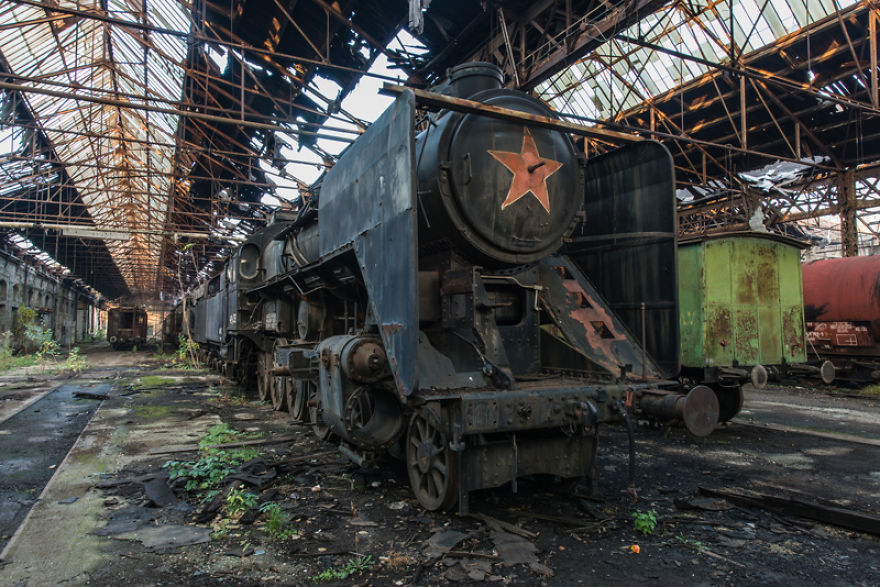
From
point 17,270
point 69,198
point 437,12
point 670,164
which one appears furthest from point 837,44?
point 17,270

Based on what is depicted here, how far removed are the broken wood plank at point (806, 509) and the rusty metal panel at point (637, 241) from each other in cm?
115

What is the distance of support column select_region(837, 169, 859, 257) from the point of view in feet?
47.1

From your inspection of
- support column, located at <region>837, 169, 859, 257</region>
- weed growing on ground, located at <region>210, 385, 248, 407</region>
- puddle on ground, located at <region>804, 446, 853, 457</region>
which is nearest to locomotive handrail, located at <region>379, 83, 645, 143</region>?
puddle on ground, located at <region>804, 446, 853, 457</region>

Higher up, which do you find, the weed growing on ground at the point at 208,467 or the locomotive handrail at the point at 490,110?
the locomotive handrail at the point at 490,110

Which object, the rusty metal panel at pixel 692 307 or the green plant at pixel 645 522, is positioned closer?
the green plant at pixel 645 522

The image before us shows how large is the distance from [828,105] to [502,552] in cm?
1478

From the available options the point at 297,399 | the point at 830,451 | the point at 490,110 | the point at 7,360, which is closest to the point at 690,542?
the point at 490,110

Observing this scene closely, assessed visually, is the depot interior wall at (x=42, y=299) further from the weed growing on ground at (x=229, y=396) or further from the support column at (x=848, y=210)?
the support column at (x=848, y=210)

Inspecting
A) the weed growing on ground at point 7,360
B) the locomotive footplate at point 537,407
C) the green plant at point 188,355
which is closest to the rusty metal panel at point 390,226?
the locomotive footplate at point 537,407

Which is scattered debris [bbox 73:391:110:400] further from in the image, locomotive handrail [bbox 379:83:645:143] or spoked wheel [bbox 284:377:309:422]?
locomotive handrail [bbox 379:83:645:143]

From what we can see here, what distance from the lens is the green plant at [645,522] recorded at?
11.8 feet

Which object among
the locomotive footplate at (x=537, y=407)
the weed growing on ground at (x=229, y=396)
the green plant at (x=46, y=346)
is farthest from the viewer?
the green plant at (x=46, y=346)

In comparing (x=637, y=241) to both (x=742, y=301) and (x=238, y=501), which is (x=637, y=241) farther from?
(x=238, y=501)

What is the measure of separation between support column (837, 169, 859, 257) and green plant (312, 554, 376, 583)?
1683 centimetres
